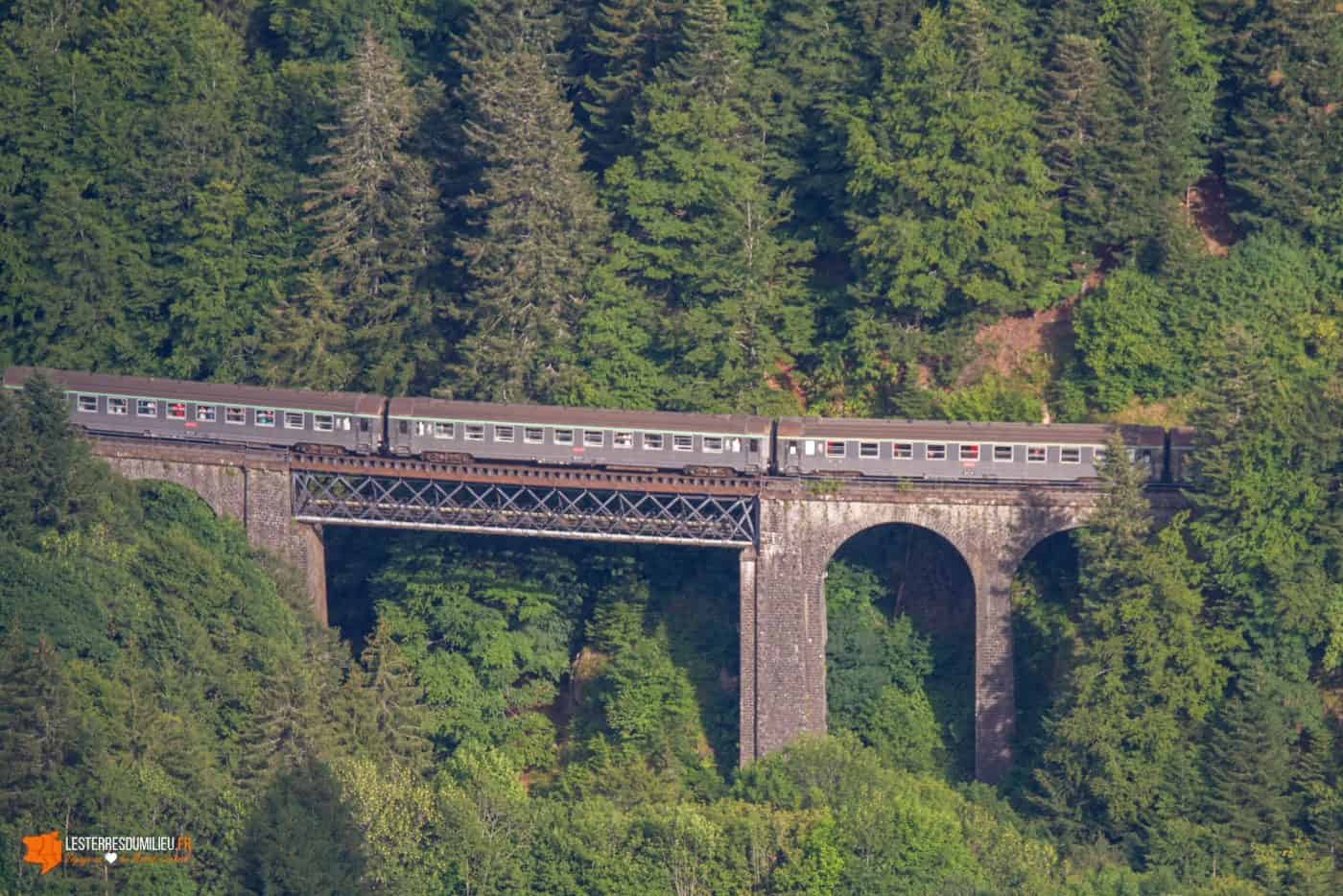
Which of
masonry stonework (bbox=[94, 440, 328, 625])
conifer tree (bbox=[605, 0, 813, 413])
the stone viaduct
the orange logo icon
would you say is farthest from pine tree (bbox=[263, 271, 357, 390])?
the orange logo icon

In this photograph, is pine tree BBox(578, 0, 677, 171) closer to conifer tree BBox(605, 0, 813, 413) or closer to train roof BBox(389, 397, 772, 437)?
conifer tree BBox(605, 0, 813, 413)

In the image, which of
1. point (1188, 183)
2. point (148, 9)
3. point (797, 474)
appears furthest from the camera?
point (148, 9)

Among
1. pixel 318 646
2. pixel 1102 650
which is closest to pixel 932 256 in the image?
pixel 1102 650

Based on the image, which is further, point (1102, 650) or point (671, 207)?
point (671, 207)

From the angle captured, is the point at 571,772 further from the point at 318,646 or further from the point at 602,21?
the point at 602,21

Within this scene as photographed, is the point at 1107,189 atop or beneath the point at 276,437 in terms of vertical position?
atop

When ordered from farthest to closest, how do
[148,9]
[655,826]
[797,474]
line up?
[148,9], [797,474], [655,826]
